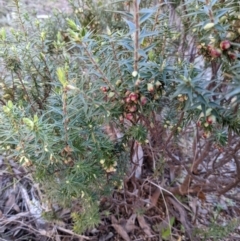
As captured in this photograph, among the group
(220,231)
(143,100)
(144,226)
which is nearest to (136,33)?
(143,100)

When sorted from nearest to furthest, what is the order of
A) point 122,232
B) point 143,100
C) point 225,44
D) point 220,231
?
point 225,44 → point 143,100 → point 220,231 → point 122,232

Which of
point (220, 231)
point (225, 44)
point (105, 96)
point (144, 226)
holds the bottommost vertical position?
point (144, 226)

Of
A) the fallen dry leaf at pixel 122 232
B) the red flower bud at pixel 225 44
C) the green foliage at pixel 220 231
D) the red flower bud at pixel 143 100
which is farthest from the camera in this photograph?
the fallen dry leaf at pixel 122 232

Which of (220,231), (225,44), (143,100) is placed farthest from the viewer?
(220,231)

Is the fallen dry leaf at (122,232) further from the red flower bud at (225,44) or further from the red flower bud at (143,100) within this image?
the red flower bud at (225,44)

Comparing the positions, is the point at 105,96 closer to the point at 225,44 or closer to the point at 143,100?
the point at 143,100

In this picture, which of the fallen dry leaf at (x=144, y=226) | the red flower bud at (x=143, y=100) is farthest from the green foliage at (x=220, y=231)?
the red flower bud at (x=143, y=100)

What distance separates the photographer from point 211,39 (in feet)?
2.73

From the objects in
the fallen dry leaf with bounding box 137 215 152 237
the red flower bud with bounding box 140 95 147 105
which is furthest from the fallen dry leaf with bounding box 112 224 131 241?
the red flower bud with bounding box 140 95 147 105

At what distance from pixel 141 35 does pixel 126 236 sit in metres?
1.16

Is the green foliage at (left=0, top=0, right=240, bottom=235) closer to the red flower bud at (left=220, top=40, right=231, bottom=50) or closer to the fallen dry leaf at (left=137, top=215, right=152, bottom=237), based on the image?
the red flower bud at (left=220, top=40, right=231, bottom=50)

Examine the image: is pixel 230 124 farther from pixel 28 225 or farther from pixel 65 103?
pixel 28 225

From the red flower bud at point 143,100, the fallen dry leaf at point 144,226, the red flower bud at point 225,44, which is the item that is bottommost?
the fallen dry leaf at point 144,226

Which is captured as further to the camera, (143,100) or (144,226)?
(144,226)
